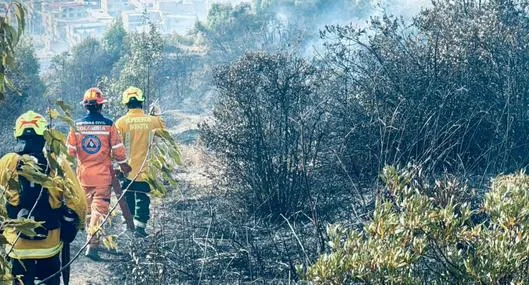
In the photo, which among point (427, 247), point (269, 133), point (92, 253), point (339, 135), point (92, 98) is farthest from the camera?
point (339, 135)

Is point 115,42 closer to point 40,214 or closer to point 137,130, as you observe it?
point 137,130

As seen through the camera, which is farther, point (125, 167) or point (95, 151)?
point (125, 167)

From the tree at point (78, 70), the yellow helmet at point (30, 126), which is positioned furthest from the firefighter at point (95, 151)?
the tree at point (78, 70)

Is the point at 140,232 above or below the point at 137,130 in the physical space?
below

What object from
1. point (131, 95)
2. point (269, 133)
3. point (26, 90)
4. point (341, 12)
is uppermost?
point (131, 95)

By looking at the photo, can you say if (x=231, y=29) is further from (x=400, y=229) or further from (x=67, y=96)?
(x=400, y=229)

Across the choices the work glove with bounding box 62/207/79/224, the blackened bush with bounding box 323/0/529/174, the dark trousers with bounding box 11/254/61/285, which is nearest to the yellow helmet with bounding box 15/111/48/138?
the work glove with bounding box 62/207/79/224

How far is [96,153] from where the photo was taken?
7332 millimetres

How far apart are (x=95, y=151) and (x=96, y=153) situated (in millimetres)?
23

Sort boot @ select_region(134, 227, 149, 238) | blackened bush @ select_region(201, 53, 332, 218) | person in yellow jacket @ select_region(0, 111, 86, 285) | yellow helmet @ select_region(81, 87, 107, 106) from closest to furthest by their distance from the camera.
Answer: person in yellow jacket @ select_region(0, 111, 86, 285)
yellow helmet @ select_region(81, 87, 107, 106)
boot @ select_region(134, 227, 149, 238)
blackened bush @ select_region(201, 53, 332, 218)

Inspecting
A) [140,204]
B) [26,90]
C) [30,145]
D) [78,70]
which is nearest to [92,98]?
[140,204]

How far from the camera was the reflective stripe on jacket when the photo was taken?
7266 mm

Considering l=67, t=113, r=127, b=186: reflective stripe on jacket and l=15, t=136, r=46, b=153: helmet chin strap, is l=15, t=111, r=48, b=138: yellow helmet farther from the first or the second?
l=67, t=113, r=127, b=186: reflective stripe on jacket

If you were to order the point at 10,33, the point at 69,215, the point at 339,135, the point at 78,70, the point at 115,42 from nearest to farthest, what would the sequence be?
the point at 10,33 < the point at 69,215 < the point at 339,135 < the point at 78,70 < the point at 115,42
